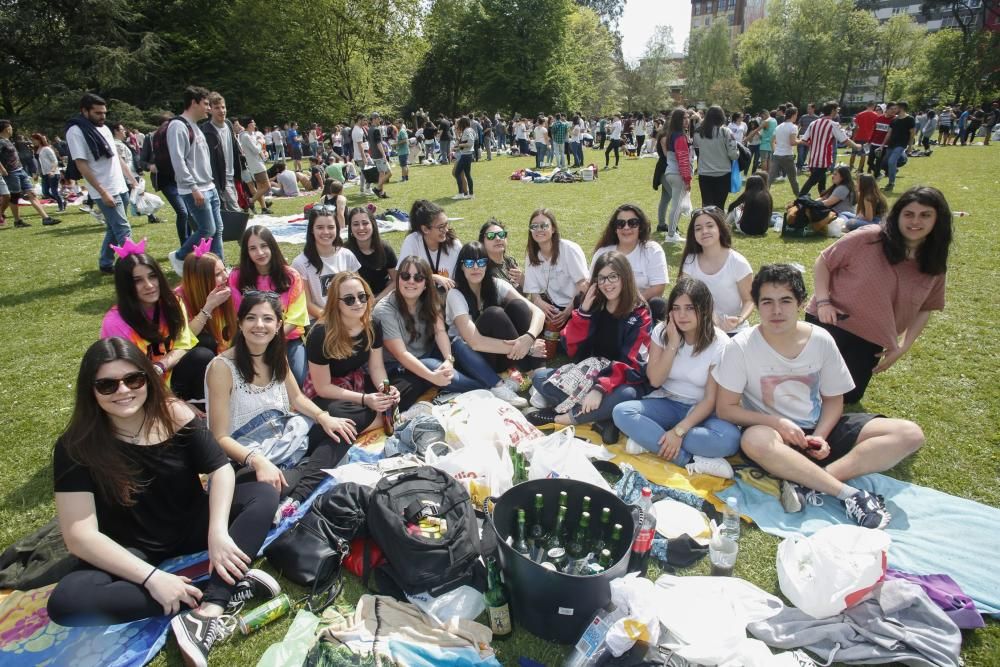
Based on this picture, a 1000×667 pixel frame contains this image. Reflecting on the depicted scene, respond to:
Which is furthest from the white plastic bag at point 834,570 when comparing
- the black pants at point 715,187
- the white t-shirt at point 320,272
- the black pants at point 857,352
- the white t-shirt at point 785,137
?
the white t-shirt at point 785,137

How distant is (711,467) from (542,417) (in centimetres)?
135

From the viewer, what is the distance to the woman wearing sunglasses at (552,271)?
5350 millimetres

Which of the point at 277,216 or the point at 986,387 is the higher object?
the point at 277,216

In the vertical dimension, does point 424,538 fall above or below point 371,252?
below

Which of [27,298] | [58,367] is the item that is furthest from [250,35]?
[58,367]

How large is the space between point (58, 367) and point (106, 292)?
2.52m

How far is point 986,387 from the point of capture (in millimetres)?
4496

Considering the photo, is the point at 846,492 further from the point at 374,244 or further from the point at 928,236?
the point at 374,244

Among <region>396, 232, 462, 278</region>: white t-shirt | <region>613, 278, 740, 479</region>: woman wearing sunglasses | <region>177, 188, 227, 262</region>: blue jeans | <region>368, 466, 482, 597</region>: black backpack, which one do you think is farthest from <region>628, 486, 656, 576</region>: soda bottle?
<region>177, 188, 227, 262</region>: blue jeans

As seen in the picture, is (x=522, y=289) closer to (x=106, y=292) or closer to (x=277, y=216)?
(x=106, y=292)

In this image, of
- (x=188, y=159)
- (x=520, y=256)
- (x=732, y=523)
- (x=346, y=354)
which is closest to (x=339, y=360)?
(x=346, y=354)

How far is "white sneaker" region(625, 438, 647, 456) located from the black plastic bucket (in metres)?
1.29

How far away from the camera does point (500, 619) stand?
8.20ft

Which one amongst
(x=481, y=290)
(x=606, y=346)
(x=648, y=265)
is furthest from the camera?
(x=648, y=265)
